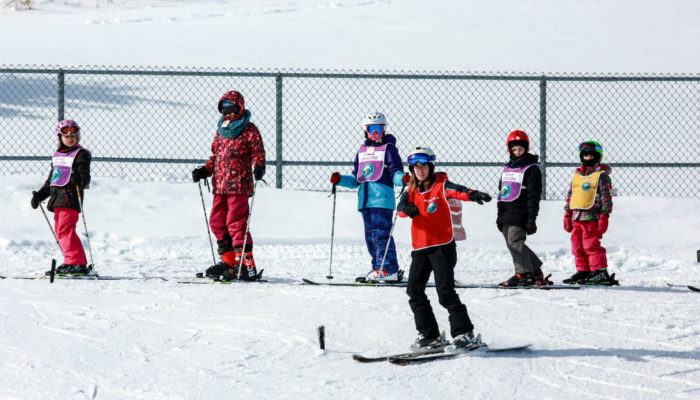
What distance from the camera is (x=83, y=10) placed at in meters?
36.4

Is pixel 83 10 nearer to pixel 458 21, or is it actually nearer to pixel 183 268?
pixel 458 21

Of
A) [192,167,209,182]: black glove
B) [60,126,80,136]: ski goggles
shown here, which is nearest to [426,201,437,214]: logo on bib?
[192,167,209,182]: black glove

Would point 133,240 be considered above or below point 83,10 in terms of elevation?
below

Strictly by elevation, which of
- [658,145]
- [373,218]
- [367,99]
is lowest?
[373,218]

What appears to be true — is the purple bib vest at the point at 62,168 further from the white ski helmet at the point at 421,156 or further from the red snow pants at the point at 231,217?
the white ski helmet at the point at 421,156

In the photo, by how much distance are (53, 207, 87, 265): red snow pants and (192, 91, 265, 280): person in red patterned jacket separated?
131cm

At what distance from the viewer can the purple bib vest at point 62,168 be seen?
8.67 m

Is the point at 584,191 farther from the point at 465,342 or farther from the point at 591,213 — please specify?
the point at 465,342

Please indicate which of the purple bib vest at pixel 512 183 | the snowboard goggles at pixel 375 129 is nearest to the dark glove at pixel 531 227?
the purple bib vest at pixel 512 183

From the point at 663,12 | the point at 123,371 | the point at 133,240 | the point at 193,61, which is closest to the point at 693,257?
the point at 133,240

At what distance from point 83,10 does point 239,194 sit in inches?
1211

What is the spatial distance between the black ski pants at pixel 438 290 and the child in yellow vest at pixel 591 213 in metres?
2.95

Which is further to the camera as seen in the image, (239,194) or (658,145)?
(658,145)

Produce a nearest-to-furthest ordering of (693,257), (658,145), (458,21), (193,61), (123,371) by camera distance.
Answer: (123,371) < (693,257) < (658,145) < (193,61) < (458,21)
